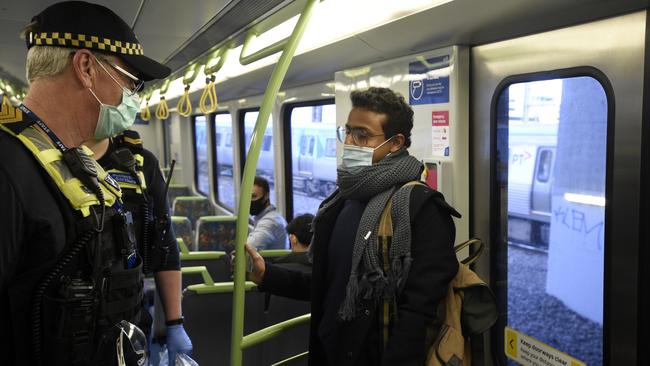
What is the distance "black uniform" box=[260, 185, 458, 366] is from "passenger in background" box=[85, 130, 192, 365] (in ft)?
1.61

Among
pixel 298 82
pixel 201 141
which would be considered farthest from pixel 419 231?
pixel 201 141

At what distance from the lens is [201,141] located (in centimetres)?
880

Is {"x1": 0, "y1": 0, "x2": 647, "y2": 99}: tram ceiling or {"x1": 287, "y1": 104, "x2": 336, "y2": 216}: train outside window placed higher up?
{"x1": 0, "y1": 0, "x2": 647, "y2": 99}: tram ceiling

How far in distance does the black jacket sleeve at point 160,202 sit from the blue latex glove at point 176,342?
0.86ft

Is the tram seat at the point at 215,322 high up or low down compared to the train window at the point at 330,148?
down

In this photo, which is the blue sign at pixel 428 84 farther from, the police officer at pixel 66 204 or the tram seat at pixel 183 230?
the tram seat at pixel 183 230

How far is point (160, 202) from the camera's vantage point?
2246 mm

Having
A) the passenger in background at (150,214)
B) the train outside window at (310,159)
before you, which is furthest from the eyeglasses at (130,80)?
the train outside window at (310,159)

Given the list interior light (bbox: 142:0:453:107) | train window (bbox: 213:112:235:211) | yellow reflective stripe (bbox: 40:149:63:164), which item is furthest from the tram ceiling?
train window (bbox: 213:112:235:211)

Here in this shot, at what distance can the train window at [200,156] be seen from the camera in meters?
8.73

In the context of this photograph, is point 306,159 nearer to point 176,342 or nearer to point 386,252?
point 176,342

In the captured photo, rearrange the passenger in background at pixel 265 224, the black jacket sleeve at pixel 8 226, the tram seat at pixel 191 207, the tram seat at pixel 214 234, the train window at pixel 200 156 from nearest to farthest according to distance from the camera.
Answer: the black jacket sleeve at pixel 8 226 → the passenger in background at pixel 265 224 → the tram seat at pixel 214 234 → the tram seat at pixel 191 207 → the train window at pixel 200 156

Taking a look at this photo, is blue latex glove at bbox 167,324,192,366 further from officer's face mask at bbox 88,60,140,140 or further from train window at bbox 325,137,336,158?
train window at bbox 325,137,336,158

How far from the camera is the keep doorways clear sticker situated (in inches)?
74.0
